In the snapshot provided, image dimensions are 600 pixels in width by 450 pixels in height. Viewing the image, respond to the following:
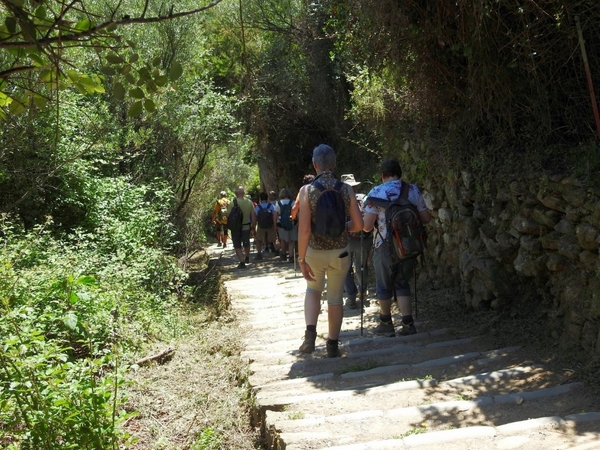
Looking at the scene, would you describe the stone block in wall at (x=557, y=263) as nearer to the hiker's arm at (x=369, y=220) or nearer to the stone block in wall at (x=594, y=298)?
the stone block in wall at (x=594, y=298)

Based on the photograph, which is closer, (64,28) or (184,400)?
(64,28)

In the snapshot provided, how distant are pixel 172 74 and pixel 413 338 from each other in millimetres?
4143

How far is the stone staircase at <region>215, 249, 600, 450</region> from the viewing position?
13.0 feet

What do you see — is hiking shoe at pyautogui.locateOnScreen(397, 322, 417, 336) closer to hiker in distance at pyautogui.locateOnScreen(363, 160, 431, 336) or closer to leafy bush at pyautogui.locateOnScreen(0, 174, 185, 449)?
hiker in distance at pyautogui.locateOnScreen(363, 160, 431, 336)

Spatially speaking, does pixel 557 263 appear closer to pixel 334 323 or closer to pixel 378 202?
pixel 378 202

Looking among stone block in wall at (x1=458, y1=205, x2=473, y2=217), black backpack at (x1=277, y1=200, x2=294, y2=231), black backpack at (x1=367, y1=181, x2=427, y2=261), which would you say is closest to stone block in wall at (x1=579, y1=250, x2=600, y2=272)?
black backpack at (x1=367, y1=181, x2=427, y2=261)

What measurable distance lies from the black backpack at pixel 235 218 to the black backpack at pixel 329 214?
842 cm

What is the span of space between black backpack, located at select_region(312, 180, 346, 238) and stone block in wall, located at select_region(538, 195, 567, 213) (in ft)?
5.56

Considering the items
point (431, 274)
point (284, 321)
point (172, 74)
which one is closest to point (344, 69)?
point (431, 274)

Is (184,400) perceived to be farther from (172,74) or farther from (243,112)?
(243,112)

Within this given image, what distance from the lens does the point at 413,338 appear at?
260 inches

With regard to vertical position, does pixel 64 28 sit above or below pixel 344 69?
below

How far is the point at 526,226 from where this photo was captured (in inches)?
239

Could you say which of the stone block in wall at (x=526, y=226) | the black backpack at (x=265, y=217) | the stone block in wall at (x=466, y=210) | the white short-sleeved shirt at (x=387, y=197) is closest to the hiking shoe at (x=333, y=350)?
the white short-sleeved shirt at (x=387, y=197)
